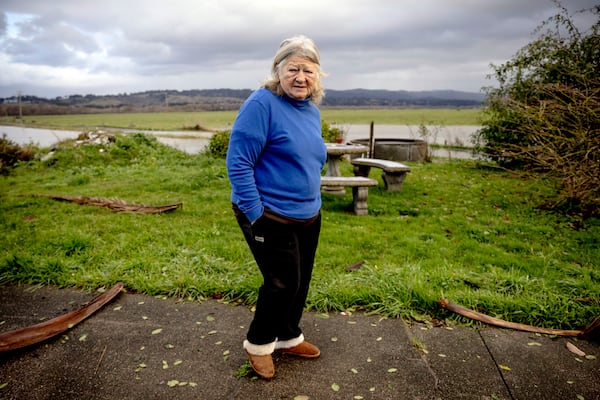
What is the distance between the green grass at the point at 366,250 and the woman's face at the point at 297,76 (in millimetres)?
2042

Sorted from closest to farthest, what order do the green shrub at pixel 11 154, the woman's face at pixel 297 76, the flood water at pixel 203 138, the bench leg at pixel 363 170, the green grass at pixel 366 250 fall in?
the woman's face at pixel 297 76 → the green grass at pixel 366 250 → the bench leg at pixel 363 170 → the green shrub at pixel 11 154 → the flood water at pixel 203 138

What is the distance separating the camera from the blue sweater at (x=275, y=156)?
2.32 meters

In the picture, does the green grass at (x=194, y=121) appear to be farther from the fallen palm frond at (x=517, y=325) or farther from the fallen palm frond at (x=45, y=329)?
the fallen palm frond at (x=517, y=325)

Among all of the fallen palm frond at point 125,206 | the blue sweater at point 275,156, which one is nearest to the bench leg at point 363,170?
the fallen palm frond at point 125,206

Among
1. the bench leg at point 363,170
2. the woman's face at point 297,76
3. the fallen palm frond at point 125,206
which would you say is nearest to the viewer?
the woman's face at point 297,76

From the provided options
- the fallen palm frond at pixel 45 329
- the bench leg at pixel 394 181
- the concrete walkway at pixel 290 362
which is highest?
the bench leg at pixel 394 181

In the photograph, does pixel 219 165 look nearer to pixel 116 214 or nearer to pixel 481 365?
pixel 116 214

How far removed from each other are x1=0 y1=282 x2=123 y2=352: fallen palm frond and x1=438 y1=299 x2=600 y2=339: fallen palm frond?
9.97 ft

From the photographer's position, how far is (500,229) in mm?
6133

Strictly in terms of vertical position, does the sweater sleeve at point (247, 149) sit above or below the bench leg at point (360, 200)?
above

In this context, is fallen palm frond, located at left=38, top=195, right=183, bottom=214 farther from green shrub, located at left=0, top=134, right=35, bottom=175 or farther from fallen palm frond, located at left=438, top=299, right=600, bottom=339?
green shrub, located at left=0, top=134, right=35, bottom=175

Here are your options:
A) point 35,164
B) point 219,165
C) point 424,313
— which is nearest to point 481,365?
point 424,313

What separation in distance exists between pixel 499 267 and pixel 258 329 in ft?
10.8

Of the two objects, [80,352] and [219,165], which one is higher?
[219,165]
